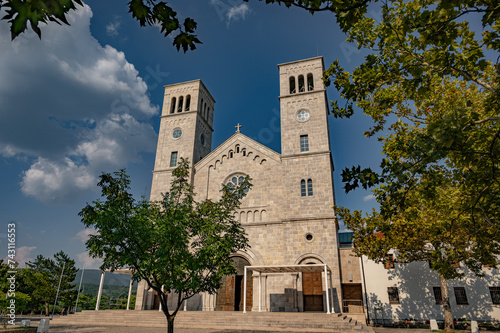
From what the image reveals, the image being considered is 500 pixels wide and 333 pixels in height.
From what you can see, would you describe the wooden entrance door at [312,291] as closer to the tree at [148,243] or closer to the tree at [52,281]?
the tree at [148,243]

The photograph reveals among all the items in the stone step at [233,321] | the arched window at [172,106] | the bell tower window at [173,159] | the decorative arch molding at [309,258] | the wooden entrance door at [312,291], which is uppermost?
the arched window at [172,106]

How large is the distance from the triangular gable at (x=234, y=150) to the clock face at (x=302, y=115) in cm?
390

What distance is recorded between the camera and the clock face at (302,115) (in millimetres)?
27719

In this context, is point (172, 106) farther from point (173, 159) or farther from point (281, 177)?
point (281, 177)

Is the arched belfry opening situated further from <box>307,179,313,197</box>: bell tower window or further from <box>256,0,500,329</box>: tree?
<box>256,0,500,329</box>: tree

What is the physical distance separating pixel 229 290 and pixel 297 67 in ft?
69.4

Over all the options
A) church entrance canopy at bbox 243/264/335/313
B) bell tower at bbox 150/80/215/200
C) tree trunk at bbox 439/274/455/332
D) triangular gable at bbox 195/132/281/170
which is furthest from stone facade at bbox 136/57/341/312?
tree trunk at bbox 439/274/455/332

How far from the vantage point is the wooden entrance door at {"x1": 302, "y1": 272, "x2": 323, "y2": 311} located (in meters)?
22.5

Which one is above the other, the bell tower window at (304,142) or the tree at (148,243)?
the bell tower window at (304,142)

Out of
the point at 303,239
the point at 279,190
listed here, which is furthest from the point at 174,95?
the point at 303,239

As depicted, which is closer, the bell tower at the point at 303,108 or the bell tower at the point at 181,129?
the bell tower at the point at 303,108

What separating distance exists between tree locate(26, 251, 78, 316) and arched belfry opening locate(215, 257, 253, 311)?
21.7m

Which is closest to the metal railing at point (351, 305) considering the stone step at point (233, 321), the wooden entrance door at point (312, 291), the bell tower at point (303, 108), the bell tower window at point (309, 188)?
the stone step at point (233, 321)

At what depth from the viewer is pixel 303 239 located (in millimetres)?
23812
